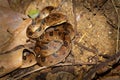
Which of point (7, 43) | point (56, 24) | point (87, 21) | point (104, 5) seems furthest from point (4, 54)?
point (104, 5)

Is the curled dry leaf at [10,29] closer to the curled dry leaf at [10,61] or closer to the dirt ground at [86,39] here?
the curled dry leaf at [10,61]

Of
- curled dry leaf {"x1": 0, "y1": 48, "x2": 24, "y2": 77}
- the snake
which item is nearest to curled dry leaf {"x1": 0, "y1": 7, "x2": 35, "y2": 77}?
curled dry leaf {"x1": 0, "y1": 48, "x2": 24, "y2": 77}

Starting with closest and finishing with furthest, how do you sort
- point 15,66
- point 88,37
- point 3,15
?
point 15,66 < point 3,15 < point 88,37

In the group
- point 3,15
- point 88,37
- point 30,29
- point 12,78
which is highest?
point 3,15

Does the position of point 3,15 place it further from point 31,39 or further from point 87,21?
point 87,21

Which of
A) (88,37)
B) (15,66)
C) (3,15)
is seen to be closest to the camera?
(15,66)

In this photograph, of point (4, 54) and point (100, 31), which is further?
point (100, 31)

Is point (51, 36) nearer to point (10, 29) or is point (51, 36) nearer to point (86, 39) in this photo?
point (86, 39)
